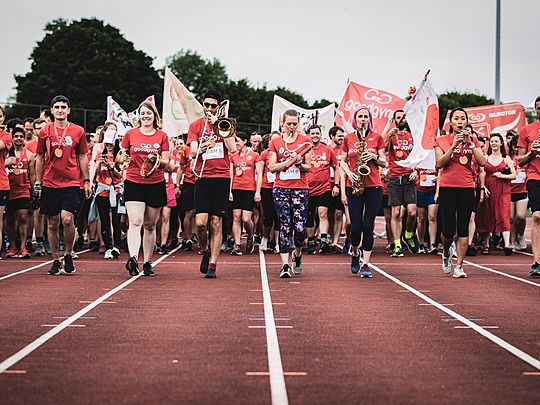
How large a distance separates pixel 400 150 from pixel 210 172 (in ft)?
19.5

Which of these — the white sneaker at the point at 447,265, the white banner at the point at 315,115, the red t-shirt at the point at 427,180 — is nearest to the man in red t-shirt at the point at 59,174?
the white sneaker at the point at 447,265

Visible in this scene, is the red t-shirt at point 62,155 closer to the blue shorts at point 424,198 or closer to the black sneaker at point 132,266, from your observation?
the black sneaker at point 132,266

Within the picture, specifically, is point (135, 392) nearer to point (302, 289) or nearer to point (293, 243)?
point (302, 289)

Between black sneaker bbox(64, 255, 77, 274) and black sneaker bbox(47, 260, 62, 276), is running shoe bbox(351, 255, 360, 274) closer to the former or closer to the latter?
black sneaker bbox(64, 255, 77, 274)

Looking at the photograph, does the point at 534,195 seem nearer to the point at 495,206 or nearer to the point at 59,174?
the point at 495,206

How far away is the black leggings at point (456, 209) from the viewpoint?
13.7 meters

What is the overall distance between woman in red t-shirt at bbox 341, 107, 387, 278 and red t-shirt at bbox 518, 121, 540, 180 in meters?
1.84

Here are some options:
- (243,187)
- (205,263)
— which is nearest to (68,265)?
(205,263)

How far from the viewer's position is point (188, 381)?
6.63m

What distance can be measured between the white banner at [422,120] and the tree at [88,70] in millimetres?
58670

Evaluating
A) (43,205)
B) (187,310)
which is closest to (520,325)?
(187,310)

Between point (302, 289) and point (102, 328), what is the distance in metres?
3.79

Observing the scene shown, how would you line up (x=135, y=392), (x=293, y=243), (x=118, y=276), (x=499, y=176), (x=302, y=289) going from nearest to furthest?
(x=135, y=392), (x=302, y=289), (x=118, y=276), (x=293, y=243), (x=499, y=176)

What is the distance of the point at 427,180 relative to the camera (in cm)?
1919
